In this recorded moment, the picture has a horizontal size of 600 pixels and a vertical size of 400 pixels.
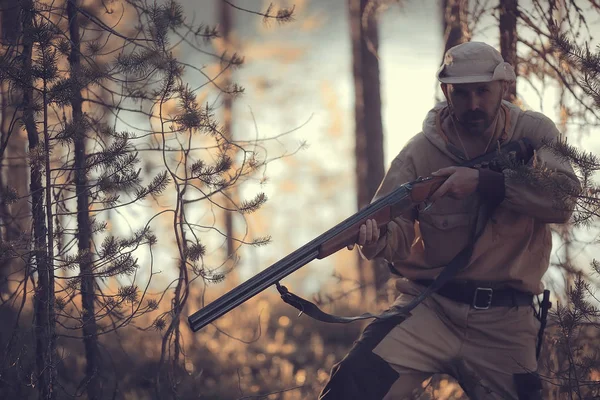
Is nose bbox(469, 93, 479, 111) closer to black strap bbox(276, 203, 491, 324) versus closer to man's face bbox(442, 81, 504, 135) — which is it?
man's face bbox(442, 81, 504, 135)

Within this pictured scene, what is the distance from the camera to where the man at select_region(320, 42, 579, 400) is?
4.82 m

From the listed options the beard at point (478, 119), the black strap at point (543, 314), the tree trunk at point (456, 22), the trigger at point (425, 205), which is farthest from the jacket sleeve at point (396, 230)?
the tree trunk at point (456, 22)

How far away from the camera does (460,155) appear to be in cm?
514

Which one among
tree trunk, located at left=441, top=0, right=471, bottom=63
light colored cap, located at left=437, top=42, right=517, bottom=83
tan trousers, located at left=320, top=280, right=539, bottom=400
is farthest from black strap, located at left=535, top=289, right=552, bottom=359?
tree trunk, located at left=441, top=0, right=471, bottom=63

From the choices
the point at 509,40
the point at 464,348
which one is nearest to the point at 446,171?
the point at 464,348

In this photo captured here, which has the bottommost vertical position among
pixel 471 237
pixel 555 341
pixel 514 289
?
pixel 555 341

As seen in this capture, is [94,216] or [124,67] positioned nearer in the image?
[124,67]

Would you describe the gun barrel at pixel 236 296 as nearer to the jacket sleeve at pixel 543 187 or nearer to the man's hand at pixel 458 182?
the man's hand at pixel 458 182

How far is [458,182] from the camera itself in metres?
4.83

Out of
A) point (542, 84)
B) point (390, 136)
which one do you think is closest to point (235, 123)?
point (390, 136)

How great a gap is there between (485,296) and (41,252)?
2716mm

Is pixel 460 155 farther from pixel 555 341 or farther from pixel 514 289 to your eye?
pixel 555 341

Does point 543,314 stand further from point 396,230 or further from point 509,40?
point 509,40

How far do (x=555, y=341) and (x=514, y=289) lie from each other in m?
0.61
